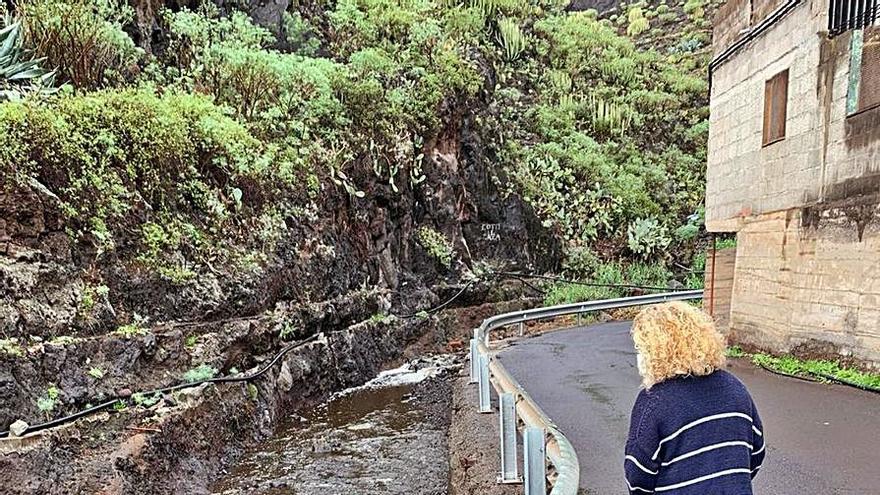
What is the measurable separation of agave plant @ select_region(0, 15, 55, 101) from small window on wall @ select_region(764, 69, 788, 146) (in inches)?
471

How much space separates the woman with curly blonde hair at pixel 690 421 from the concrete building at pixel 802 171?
707cm

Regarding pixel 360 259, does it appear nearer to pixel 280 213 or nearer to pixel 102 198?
pixel 280 213

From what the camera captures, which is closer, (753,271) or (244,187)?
(753,271)

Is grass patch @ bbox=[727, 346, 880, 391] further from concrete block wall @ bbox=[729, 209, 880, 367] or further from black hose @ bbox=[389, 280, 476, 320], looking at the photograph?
black hose @ bbox=[389, 280, 476, 320]

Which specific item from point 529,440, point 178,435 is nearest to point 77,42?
point 178,435

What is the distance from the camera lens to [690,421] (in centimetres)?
282

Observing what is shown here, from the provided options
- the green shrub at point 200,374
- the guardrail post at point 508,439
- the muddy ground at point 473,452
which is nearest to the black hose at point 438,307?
the muddy ground at point 473,452

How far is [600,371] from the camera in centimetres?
1102

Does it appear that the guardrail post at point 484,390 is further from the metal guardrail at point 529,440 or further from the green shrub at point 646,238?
the green shrub at point 646,238

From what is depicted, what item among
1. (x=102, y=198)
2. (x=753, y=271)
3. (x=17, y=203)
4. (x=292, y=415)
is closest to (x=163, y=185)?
(x=102, y=198)

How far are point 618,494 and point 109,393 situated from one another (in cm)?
603

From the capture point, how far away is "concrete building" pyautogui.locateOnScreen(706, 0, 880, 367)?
873cm

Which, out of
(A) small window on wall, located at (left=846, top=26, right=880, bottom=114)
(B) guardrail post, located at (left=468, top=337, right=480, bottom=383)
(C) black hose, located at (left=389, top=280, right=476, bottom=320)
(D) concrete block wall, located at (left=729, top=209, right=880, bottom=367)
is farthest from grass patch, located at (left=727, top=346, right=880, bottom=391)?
(C) black hose, located at (left=389, top=280, right=476, bottom=320)

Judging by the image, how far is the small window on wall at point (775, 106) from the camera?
34.6 ft
